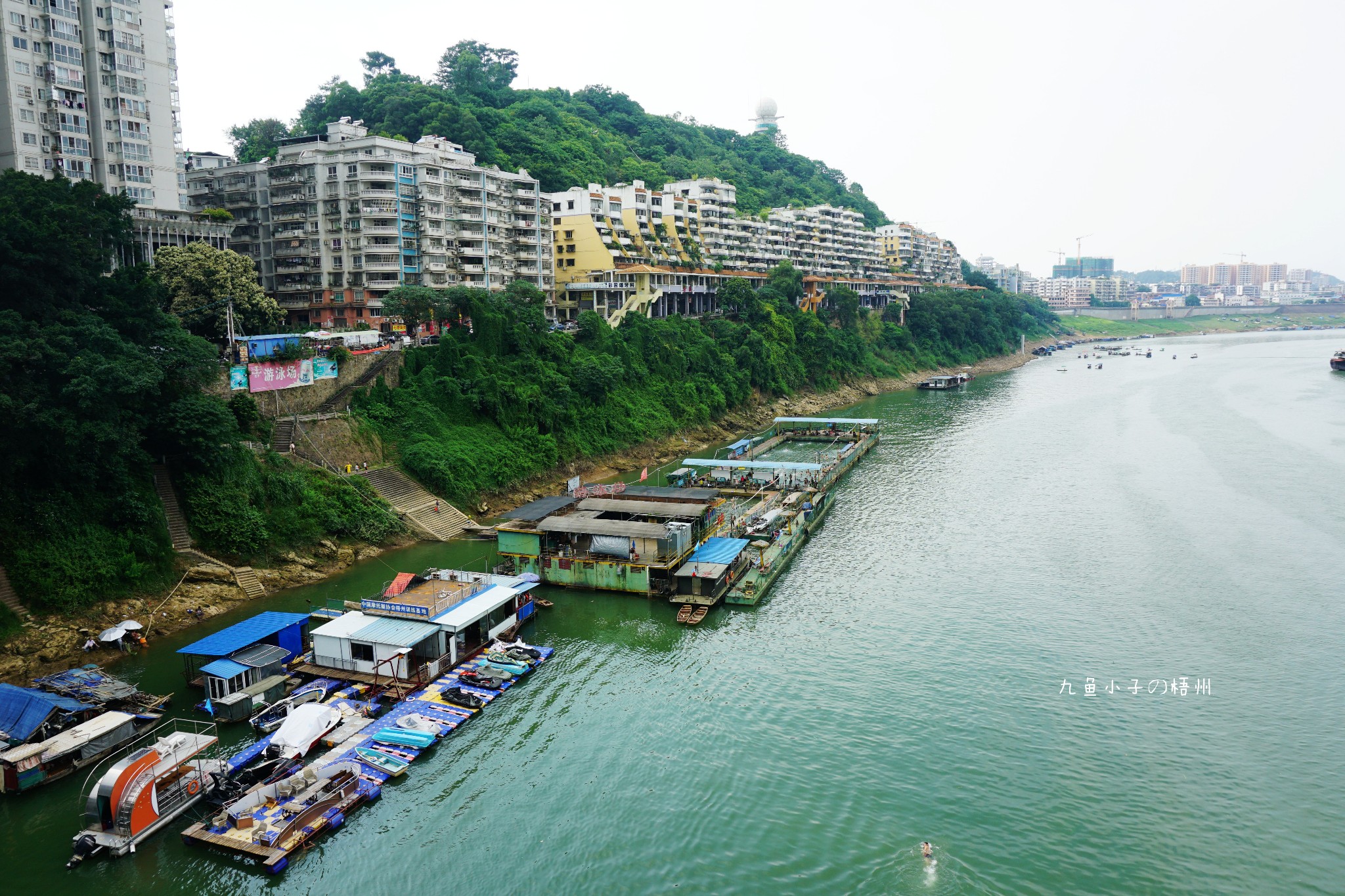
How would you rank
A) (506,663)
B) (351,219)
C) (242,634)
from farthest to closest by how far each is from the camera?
(351,219) → (506,663) → (242,634)

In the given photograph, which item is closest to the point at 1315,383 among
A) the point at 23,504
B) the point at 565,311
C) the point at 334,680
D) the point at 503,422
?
the point at 565,311

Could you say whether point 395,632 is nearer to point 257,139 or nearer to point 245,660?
point 245,660

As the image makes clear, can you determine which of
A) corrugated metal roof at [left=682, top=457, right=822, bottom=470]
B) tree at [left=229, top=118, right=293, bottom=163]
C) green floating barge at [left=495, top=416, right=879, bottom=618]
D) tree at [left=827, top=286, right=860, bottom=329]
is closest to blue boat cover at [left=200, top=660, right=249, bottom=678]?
green floating barge at [left=495, top=416, right=879, bottom=618]

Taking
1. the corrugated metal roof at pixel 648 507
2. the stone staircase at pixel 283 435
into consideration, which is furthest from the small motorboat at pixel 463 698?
the stone staircase at pixel 283 435

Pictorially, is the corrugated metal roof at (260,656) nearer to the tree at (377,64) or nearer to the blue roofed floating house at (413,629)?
the blue roofed floating house at (413,629)

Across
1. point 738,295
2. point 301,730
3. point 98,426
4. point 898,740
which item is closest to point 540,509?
point 98,426

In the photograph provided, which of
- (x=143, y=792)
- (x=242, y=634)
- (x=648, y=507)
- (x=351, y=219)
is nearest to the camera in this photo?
(x=143, y=792)

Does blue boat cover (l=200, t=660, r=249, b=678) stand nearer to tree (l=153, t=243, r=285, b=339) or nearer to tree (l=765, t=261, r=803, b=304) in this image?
tree (l=153, t=243, r=285, b=339)
